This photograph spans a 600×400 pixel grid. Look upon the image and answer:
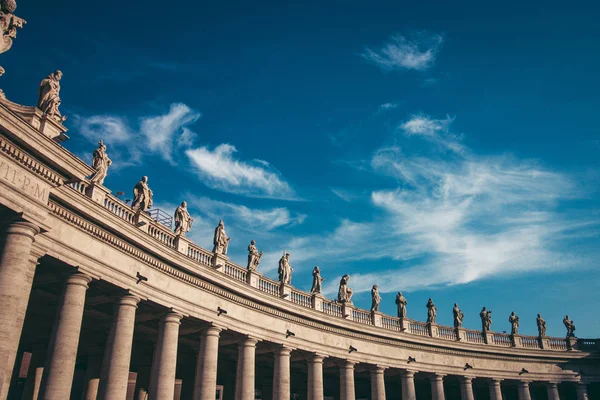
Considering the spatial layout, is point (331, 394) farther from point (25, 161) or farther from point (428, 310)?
point (25, 161)

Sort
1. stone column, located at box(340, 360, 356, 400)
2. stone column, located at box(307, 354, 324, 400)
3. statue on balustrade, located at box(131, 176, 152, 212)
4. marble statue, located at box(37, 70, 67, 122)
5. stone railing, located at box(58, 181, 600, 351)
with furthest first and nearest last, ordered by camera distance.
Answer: stone column, located at box(340, 360, 356, 400)
stone column, located at box(307, 354, 324, 400)
statue on balustrade, located at box(131, 176, 152, 212)
stone railing, located at box(58, 181, 600, 351)
marble statue, located at box(37, 70, 67, 122)

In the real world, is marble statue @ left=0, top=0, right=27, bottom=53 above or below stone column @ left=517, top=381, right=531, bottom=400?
above

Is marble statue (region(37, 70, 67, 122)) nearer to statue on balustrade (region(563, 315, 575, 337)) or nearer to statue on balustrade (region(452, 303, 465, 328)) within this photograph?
statue on balustrade (region(452, 303, 465, 328))

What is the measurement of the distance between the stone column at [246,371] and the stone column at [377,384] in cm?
1655

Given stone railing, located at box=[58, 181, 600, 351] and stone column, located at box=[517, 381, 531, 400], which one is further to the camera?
stone column, located at box=[517, 381, 531, 400]

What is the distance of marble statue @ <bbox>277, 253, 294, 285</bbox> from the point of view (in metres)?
46.2

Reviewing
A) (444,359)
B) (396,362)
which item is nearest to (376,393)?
(396,362)

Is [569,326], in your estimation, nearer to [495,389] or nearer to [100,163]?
[495,389]

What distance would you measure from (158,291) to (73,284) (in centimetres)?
664

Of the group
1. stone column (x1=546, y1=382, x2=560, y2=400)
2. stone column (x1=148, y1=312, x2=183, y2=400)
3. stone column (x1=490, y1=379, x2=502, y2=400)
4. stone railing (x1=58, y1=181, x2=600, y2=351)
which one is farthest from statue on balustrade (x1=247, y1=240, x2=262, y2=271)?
stone column (x1=546, y1=382, x2=560, y2=400)

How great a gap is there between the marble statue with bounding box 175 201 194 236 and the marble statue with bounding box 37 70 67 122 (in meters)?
13.0

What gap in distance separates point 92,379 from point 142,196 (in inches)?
599

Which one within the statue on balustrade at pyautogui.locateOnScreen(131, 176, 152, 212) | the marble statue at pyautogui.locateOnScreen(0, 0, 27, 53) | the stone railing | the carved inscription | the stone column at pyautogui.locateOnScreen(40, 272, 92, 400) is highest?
the marble statue at pyautogui.locateOnScreen(0, 0, 27, 53)

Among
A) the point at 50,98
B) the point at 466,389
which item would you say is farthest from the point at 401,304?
the point at 50,98
